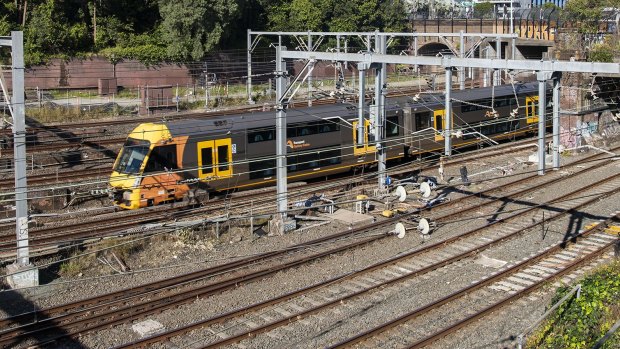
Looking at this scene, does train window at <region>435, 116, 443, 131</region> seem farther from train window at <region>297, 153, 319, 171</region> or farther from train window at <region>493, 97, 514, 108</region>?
train window at <region>297, 153, 319, 171</region>

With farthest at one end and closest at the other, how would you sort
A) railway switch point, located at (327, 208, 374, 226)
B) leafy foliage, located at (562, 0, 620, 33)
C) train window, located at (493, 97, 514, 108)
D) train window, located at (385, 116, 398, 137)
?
1. leafy foliage, located at (562, 0, 620, 33)
2. train window, located at (493, 97, 514, 108)
3. train window, located at (385, 116, 398, 137)
4. railway switch point, located at (327, 208, 374, 226)

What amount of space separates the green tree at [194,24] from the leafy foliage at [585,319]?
89.8 ft

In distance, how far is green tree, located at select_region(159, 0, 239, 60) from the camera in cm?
3453

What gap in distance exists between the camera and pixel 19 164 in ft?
43.2

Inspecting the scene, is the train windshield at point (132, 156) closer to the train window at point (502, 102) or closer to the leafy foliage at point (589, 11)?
the train window at point (502, 102)

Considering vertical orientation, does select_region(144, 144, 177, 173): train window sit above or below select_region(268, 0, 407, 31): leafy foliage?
below

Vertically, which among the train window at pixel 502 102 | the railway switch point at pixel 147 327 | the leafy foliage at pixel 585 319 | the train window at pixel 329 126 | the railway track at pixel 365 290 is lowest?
the railway switch point at pixel 147 327

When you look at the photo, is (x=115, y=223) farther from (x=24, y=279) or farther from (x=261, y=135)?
(x=261, y=135)

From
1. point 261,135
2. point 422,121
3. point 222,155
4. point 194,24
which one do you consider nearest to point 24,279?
point 222,155

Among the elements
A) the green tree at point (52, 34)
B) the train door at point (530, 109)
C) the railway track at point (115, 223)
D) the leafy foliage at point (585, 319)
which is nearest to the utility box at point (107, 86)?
the green tree at point (52, 34)

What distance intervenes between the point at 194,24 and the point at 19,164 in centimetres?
2345

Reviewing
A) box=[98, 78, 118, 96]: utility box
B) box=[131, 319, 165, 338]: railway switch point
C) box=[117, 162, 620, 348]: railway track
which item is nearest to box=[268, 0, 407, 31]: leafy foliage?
box=[98, 78, 118, 96]: utility box

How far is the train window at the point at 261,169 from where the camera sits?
18.6 m

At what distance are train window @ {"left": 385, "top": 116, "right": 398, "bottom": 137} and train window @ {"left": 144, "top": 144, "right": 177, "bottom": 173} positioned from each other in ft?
21.8
